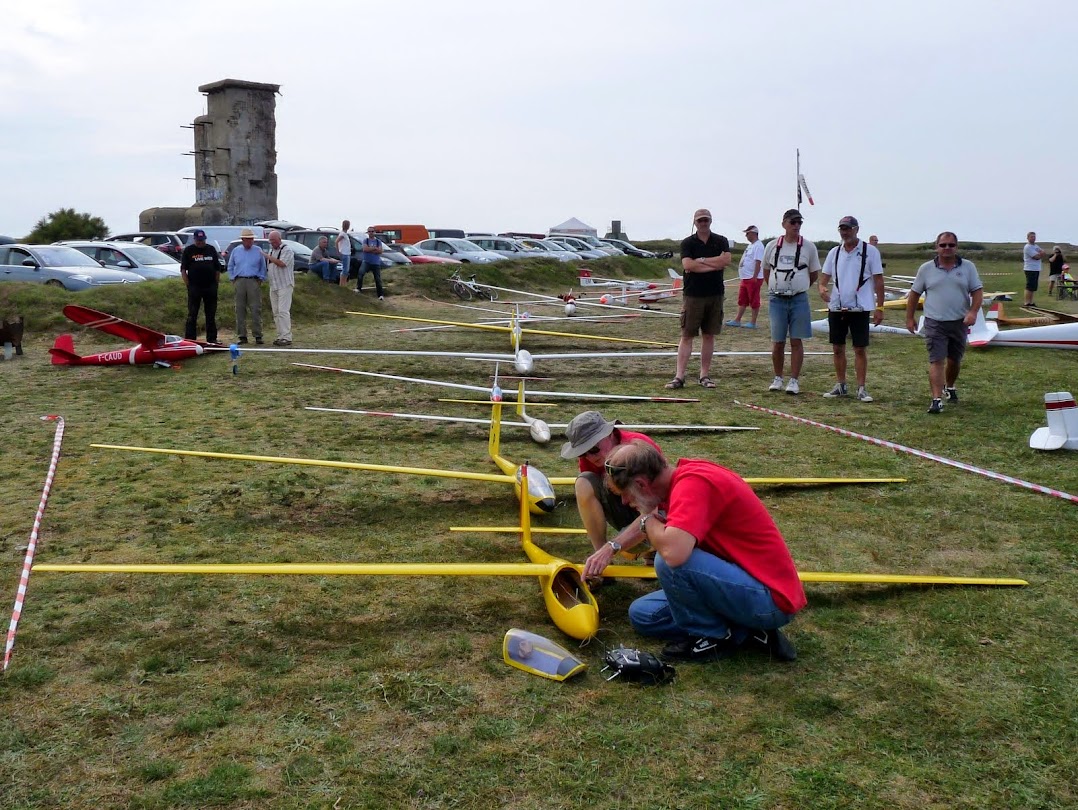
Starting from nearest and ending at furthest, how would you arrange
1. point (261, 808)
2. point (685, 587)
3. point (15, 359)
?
point (261, 808) → point (685, 587) → point (15, 359)

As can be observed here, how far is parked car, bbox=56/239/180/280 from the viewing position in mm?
18812

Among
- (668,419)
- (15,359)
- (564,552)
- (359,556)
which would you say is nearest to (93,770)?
(359,556)

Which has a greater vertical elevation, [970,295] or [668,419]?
[970,295]

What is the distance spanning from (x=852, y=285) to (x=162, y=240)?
2147cm

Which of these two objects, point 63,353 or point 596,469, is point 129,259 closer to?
point 63,353

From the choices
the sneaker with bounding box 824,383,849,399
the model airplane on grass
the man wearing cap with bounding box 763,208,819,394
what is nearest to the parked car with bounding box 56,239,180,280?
the man wearing cap with bounding box 763,208,819,394

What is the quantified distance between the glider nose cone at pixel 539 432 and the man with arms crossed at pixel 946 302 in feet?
11.6

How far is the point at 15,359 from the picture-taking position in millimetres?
12211

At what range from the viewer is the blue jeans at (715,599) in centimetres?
346

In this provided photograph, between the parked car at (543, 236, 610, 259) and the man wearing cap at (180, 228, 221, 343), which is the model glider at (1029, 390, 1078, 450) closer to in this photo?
the man wearing cap at (180, 228, 221, 343)

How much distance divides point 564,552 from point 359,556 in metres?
1.13

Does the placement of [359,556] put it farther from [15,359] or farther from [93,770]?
[15,359]

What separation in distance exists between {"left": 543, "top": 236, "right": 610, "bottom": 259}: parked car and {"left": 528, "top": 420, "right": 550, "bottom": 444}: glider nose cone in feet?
103

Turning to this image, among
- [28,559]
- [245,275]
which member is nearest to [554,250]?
[245,275]
